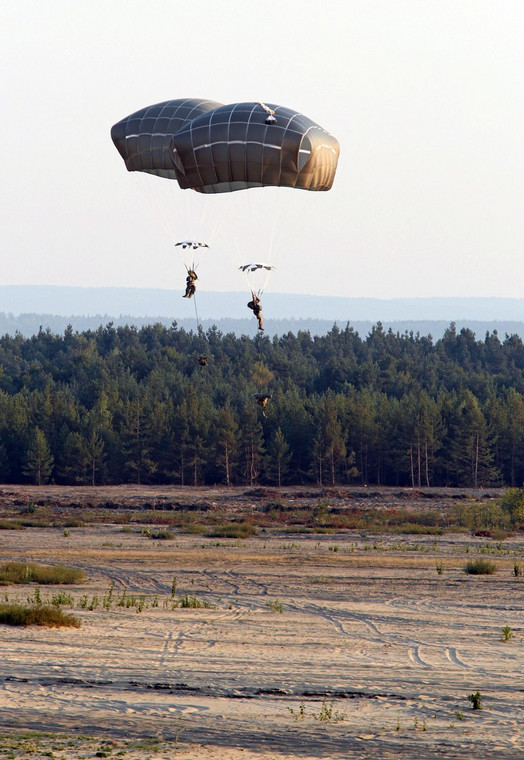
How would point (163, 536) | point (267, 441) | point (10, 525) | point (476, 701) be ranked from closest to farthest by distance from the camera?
point (476, 701) < point (163, 536) < point (10, 525) < point (267, 441)

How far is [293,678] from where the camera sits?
1734 cm

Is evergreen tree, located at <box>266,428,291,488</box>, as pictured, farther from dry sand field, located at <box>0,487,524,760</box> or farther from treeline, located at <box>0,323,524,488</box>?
dry sand field, located at <box>0,487,524,760</box>

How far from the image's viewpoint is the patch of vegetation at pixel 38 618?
21.1 meters

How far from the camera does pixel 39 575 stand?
28578mm

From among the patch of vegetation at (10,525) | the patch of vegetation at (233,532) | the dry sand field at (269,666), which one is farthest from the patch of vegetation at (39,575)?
the patch of vegetation at (10,525)

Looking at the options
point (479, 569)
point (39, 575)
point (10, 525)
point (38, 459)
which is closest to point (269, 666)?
point (39, 575)

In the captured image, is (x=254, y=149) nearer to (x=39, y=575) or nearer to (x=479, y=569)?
(x=39, y=575)

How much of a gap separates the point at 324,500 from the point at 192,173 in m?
45.4

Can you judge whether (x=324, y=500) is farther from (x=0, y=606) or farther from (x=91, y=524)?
(x=0, y=606)

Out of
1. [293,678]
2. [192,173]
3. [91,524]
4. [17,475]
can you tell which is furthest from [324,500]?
[293,678]

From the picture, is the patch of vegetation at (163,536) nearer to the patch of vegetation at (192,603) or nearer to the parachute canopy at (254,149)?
the parachute canopy at (254,149)

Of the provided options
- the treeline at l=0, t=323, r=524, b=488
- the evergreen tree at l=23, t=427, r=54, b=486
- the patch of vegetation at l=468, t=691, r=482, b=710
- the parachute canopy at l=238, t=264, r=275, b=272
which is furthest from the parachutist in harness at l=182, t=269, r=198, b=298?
the evergreen tree at l=23, t=427, r=54, b=486

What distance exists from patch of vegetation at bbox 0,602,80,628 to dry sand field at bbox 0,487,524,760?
370mm

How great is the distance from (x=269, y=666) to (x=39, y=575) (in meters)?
12.1
